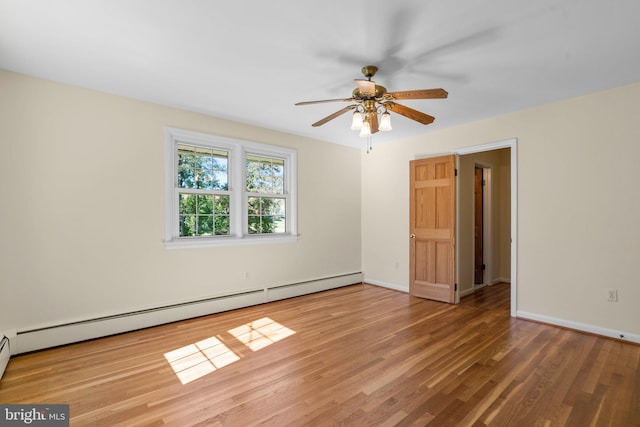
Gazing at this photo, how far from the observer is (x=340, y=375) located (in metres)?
2.35

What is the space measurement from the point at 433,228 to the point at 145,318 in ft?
13.2

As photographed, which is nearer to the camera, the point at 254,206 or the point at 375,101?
the point at 375,101

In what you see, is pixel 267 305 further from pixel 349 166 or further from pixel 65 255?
pixel 349 166

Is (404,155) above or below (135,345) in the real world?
above

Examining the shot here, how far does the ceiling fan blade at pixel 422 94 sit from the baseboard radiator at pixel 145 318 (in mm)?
3189

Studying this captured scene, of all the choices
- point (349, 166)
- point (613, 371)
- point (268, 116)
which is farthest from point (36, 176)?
point (613, 371)

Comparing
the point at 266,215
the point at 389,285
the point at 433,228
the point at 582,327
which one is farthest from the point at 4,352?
the point at 582,327

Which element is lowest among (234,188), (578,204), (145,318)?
(145,318)

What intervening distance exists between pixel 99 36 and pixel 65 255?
2106 mm

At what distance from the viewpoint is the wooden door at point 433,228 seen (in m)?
4.30

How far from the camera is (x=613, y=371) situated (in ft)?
7.84

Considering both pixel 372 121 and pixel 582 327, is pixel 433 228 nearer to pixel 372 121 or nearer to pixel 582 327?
pixel 582 327

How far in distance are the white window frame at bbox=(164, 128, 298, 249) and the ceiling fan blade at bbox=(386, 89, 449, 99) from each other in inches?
94.9

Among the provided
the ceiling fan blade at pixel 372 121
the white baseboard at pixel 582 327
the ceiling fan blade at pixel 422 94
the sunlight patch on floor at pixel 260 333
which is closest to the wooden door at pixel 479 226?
the white baseboard at pixel 582 327
